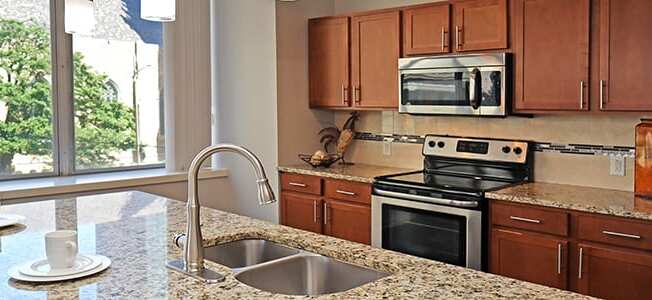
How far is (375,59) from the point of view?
422cm

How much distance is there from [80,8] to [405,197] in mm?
2223

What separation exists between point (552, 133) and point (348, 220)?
141 cm

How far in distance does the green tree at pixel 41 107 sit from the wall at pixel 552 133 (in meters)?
2.09

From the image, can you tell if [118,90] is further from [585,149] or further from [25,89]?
[585,149]

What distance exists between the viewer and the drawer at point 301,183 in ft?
14.0

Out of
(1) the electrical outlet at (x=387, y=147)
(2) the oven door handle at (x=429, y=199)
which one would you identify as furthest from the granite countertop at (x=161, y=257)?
(1) the electrical outlet at (x=387, y=147)

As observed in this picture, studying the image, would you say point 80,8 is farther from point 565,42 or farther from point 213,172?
point 213,172

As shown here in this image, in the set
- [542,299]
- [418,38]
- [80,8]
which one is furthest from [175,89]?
[542,299]

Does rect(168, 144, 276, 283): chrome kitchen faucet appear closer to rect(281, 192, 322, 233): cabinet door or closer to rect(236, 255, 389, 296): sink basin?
rect(236, 255, 389, 296): sink basin

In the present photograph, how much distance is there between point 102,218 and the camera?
251cm

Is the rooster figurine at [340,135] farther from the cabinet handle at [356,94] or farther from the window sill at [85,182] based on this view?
the window sill at [85,182]

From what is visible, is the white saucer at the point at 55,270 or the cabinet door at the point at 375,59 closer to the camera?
the white saucer at the point at 55,270

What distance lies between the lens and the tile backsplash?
3.39m

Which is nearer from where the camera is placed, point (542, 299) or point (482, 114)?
point (542, 299)
